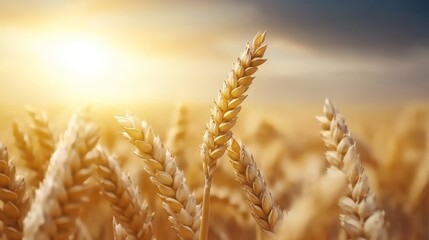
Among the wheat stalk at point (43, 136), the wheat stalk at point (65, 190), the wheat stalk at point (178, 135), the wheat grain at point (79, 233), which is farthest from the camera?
the wheat stalk at point (178, 135)

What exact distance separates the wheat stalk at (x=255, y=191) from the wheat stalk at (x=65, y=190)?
21cm

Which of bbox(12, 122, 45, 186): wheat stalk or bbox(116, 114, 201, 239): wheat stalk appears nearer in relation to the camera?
bbox(116, 114, 201, 239): wheat stalk

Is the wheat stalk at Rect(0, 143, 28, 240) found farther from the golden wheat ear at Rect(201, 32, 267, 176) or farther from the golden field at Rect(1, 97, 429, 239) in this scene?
the golden field at Rect(1, 97, 429, 239)

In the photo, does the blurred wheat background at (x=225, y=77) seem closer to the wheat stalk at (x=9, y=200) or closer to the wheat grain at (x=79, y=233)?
the wheat grain at (x=79, y=233)

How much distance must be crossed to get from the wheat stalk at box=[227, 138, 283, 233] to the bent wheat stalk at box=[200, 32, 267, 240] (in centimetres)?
3

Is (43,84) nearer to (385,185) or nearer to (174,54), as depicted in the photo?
(174,54)

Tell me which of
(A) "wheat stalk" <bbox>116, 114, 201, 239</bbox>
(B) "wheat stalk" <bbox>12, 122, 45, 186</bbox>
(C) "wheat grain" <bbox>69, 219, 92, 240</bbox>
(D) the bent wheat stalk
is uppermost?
(D) the bent wheat stalk

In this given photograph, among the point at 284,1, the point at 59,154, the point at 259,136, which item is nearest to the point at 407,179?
the point at 259,136

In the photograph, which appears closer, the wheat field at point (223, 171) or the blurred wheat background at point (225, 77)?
the wheat field at point (223, 171)

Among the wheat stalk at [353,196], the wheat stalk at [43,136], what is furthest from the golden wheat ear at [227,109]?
the wheat stalk at [43,136]

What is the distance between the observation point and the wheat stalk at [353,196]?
581 millimetres

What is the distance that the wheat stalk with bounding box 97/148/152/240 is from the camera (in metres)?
0.63

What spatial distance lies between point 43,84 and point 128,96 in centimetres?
16

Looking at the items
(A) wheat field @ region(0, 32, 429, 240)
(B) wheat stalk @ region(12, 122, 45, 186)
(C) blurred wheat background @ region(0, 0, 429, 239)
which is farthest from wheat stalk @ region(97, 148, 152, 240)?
(C) blurred wheat background @ region(0, 0, 429, 239)
